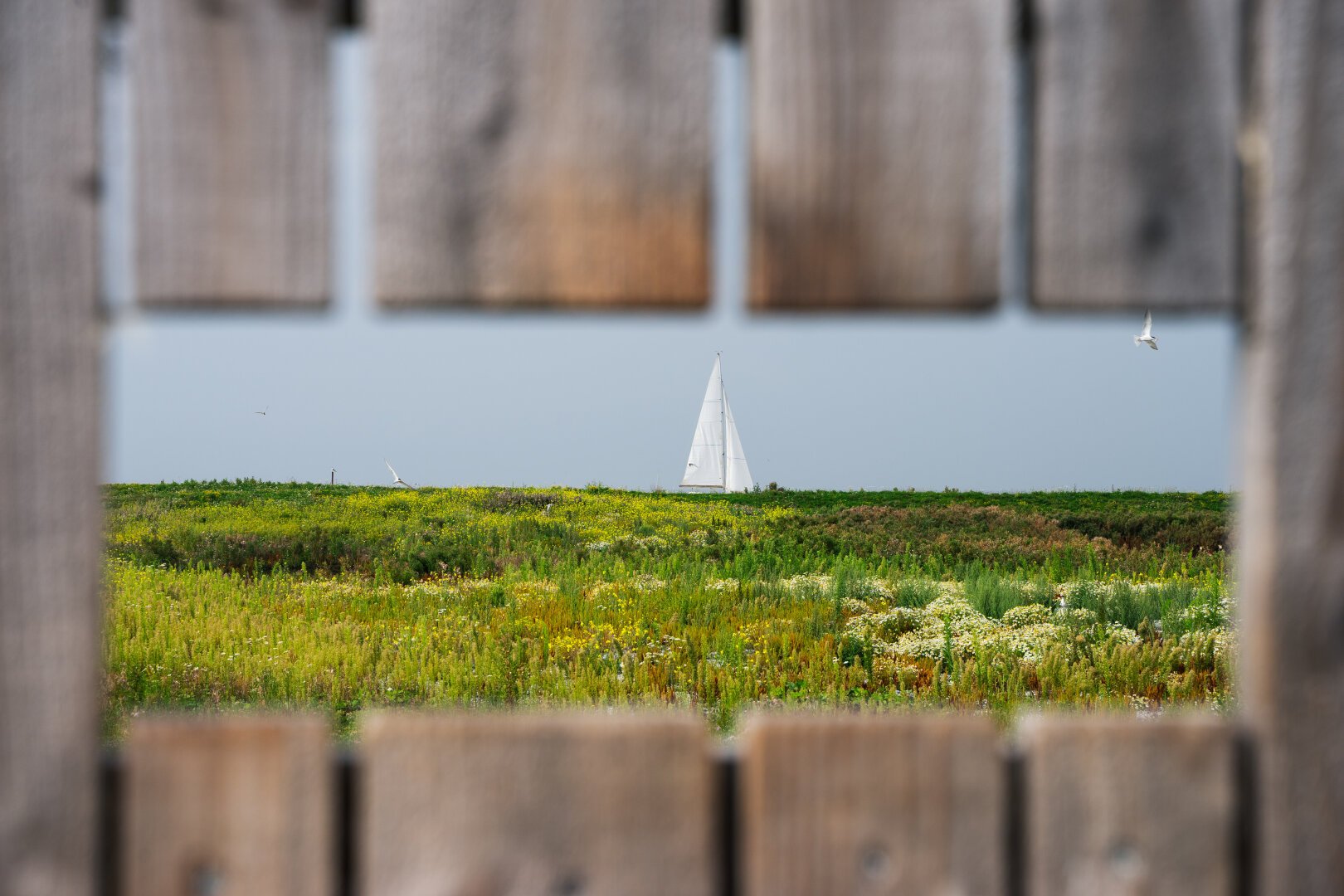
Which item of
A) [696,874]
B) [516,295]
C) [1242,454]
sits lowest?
[696,874]

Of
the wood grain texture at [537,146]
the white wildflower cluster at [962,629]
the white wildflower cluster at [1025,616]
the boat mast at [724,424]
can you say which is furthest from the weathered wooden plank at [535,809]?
the boat mast at [724,424]

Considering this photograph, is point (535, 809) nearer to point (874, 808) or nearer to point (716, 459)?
point (874, 808)

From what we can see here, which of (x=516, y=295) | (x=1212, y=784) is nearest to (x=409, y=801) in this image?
(x=516, y=295)

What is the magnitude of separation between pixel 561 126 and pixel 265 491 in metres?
14.3

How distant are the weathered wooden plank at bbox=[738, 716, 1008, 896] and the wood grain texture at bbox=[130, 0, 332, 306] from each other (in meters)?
0.62

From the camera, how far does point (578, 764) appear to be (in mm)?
796

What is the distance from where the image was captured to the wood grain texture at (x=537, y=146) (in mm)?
806

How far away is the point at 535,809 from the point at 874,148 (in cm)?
68

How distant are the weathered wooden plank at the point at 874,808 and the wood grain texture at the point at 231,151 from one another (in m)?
0.62

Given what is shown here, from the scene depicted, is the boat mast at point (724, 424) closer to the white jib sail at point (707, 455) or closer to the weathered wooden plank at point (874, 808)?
the white jib sail at point (707, 455)

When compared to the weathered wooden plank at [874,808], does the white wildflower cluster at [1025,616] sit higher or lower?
lower

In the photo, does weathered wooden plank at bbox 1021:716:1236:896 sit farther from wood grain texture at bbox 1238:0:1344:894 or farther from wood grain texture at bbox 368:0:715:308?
wood grain texture at bbox 368:0:715:308

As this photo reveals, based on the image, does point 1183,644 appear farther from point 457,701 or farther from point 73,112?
point 73,112

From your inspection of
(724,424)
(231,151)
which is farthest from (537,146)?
(724,424)
